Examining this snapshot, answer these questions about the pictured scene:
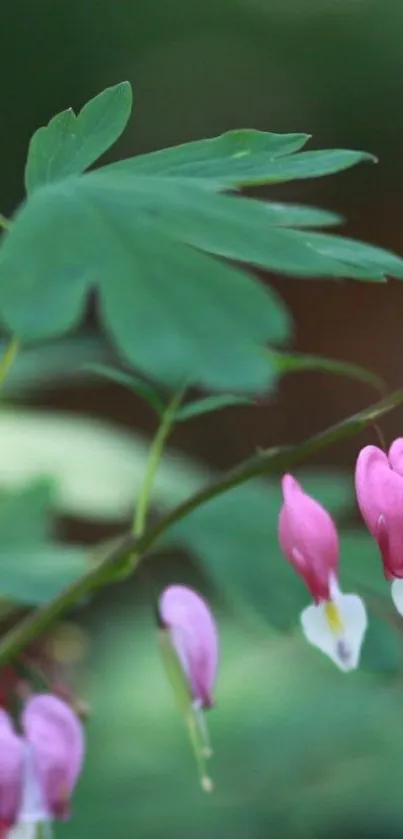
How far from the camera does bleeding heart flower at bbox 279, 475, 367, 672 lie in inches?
27.3

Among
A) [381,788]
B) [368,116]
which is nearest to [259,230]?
[381,788]

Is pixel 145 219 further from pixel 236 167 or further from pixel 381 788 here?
pixel 381 788

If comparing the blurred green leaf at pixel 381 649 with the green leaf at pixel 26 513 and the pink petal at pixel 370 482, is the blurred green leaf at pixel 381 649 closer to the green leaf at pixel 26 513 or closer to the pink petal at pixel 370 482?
the pink petal at pixel 370 482

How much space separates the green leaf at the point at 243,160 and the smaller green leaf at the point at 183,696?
294 millimetres

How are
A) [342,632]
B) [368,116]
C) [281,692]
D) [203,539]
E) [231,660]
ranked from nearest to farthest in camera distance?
[342,632] < [203,539] < [281,692] < [231,660] < [368,116]

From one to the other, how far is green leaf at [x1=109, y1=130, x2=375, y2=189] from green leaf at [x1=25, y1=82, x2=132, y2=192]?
0.02 metres

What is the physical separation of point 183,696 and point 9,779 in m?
0.11

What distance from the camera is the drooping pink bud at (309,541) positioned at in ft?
2.35

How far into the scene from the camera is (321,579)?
2.35 ft

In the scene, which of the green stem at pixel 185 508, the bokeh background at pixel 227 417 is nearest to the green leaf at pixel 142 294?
the green stem at pixel 185 508

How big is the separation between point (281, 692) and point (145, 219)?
1239mm

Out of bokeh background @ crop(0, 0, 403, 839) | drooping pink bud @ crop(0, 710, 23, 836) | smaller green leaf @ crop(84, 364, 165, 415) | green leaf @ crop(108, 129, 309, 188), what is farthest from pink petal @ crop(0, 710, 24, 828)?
bokeh background @ crop(0, 0, 403, 839)

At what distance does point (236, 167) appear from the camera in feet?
1.89

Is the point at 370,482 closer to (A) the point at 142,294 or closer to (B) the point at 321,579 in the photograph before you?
(B) the point at 321,579
